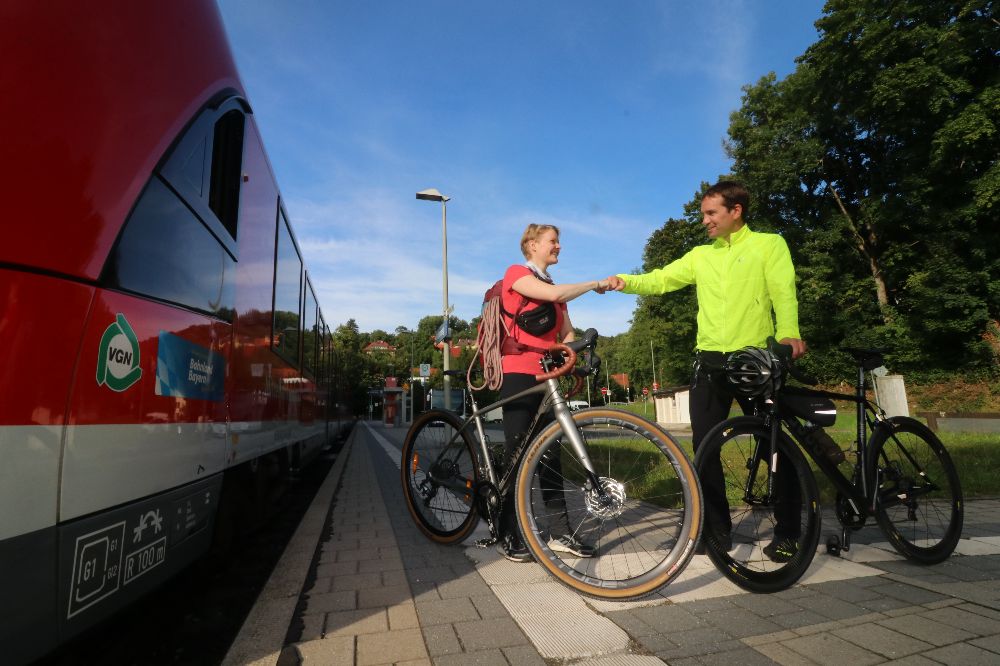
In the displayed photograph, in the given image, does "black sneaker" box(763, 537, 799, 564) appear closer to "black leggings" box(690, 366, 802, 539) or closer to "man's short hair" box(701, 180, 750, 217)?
"black leggings" box(690, 366, 802, 539)

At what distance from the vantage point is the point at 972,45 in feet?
73.2

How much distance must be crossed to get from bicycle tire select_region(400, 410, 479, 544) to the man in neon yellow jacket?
1.38m

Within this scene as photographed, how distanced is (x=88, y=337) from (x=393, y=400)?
3910cm

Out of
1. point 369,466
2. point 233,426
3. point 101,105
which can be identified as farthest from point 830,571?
point 369,466

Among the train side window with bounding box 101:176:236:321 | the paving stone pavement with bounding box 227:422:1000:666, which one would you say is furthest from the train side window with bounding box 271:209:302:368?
the paving stone pavement with bounding box 227:422:1000:666

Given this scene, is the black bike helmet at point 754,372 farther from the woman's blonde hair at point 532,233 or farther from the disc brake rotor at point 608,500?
the woman's blonde hair at point 532,233

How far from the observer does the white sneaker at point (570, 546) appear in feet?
8.55

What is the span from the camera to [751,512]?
298 centimetres

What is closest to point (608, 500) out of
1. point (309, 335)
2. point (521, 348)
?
point (521, 348)

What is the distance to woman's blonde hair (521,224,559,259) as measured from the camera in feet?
11.3

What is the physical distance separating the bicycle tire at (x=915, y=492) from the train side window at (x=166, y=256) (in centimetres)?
346

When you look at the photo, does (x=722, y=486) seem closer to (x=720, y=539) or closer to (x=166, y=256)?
(x=720, y=539)

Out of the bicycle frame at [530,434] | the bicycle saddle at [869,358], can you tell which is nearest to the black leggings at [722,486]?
the bicycle frame at [530,434]

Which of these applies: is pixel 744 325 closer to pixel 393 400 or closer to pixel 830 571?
pixel 830 571
